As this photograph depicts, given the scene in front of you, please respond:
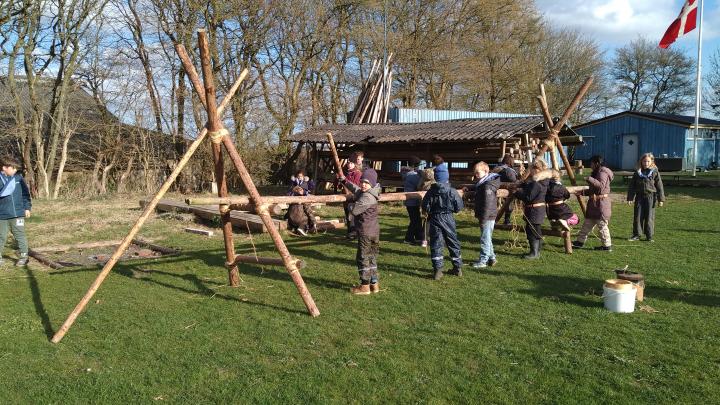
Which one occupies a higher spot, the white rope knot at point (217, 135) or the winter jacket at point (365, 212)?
the white rope knot at point (217, 135)

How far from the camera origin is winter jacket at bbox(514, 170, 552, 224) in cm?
916

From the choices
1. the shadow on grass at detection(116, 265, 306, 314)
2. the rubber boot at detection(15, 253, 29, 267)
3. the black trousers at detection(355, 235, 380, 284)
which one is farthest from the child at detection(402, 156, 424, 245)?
the rubber boot at detection(15, 253, 29, 267)

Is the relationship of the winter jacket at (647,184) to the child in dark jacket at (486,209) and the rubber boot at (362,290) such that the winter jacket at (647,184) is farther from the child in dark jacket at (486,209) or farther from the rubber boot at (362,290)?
the rubber boot at (362,290)

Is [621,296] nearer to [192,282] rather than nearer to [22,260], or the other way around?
[192,282]

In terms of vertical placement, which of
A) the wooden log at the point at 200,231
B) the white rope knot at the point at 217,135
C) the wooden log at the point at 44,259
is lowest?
the wooden log at the point at 44,259

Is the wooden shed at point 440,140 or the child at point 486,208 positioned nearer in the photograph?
the child at point 486,208

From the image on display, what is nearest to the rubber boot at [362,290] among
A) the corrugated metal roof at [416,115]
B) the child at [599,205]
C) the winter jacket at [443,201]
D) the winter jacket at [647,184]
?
the winter jacket at [443,201]

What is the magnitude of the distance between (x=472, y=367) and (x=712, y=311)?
11.1ft

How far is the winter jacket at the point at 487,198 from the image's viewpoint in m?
8.81

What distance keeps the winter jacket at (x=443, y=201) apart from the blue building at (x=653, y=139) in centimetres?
2596

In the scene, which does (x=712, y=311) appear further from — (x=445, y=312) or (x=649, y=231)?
(x=649, y=231)

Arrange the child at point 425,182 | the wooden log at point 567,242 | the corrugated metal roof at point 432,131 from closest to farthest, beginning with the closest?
the wooden log at point 567,242 → the child at point 425,182 → the corrugated metal roof at point 432,131

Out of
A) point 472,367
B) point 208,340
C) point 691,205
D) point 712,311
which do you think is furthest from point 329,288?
point 691,205

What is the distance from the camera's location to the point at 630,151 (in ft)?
115
